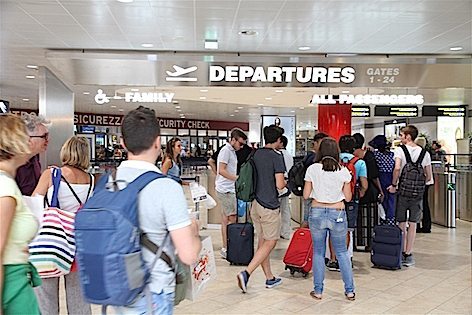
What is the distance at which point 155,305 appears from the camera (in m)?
1.92

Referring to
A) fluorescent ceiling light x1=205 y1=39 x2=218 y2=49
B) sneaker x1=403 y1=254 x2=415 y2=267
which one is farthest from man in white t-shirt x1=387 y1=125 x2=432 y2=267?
fluorescent ceiling light x1=205 y1=39 x2=218 y2=49

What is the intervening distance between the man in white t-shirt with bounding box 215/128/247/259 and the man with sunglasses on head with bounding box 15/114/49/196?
2975mm

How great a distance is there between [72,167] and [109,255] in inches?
54.6

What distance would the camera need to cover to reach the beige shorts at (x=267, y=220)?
4660 mm

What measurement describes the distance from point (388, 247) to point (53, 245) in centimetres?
408

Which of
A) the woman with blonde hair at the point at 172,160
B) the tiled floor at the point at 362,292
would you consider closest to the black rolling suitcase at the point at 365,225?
the tiled floor at the point at 362,292

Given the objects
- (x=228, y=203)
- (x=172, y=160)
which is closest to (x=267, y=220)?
(x=172, y=160)

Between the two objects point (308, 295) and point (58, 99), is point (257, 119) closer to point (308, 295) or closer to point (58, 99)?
point (58, 99)

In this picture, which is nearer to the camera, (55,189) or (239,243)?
(55,189)

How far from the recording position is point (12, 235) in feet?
6.36

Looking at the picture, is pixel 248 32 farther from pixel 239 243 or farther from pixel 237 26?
pixel 239 243

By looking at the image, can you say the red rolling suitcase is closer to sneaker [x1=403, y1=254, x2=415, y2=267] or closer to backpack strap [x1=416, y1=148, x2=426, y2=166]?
sneaker [x1=403, y1=254, x2=415, y2=267]

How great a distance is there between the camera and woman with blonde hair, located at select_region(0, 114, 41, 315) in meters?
1.90

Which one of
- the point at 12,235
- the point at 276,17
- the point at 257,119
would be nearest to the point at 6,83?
the point at 276,17
